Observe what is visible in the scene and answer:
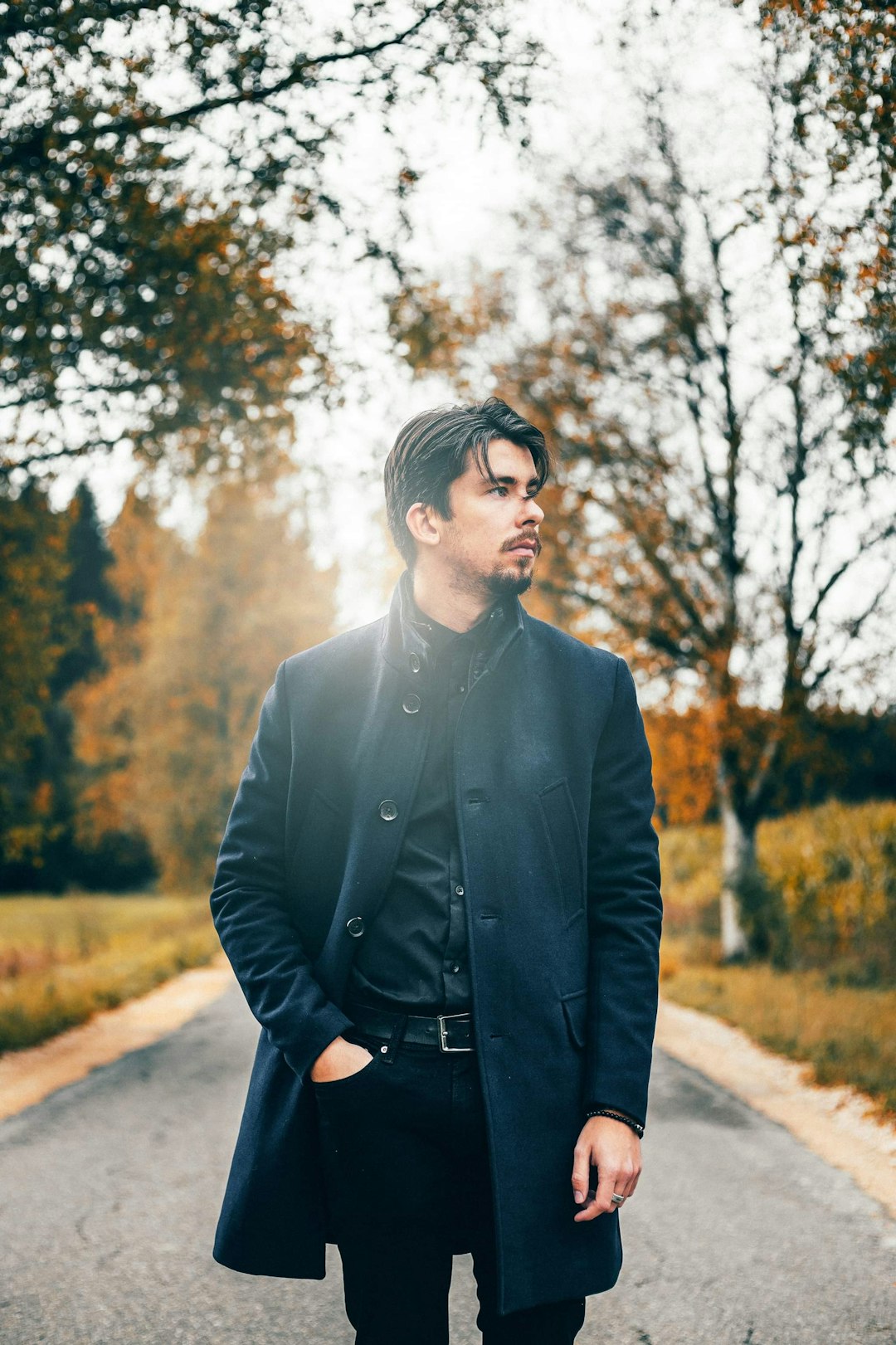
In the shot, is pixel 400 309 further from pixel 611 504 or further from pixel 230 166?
pixel 611 504

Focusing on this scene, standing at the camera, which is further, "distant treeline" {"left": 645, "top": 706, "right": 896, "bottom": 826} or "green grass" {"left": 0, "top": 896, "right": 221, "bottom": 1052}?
"distant treeline" {"left": 645, "top": 706, "right": 896, "bottom": 826}

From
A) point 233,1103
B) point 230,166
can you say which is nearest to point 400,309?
point 230,166

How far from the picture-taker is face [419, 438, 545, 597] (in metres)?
2.10

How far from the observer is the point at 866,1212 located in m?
4.58

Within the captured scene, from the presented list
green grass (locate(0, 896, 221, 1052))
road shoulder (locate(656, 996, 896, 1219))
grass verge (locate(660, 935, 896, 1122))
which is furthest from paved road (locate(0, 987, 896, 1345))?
green grass (locate(0, 896, 221, 1052))

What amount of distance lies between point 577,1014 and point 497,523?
88 centimetres

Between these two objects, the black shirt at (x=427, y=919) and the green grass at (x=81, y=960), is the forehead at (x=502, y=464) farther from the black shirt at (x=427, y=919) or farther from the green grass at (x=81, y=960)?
the green grass at (x=81, y=960)

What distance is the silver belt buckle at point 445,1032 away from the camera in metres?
1.91

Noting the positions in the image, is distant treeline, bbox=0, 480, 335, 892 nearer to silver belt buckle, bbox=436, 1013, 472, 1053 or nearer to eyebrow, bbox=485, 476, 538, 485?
eyebrow, bbox=485, 476, 538, 485

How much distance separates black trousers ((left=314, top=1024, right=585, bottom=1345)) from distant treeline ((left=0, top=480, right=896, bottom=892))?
6.34 metres

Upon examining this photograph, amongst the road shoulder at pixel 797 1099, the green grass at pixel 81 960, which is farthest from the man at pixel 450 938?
the green grass at pixel 81 960

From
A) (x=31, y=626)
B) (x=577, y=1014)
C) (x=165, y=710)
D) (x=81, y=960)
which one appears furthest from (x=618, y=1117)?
(x=165, y=710)

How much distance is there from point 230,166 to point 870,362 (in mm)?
3545

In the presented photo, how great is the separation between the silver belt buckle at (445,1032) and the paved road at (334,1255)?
2.03 metres
